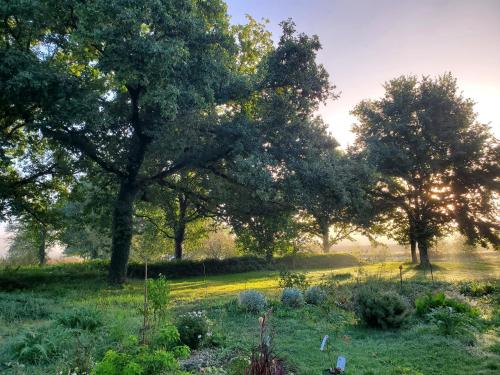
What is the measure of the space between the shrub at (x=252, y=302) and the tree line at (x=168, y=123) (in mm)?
5287

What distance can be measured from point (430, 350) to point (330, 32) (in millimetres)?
6128

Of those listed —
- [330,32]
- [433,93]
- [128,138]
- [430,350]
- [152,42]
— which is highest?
[433,93]

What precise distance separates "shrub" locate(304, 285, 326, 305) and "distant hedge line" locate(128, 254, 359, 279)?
40.0 feet

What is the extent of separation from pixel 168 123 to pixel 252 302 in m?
8.72

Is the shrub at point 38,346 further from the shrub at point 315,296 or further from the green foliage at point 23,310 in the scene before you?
the shrub at point 315,296

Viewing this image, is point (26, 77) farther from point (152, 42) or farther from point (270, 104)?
point (270, 104)

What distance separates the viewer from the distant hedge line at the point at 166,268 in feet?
66.2

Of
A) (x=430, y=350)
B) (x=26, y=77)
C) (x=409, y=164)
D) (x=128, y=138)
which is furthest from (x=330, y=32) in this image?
(x=409, y=164)

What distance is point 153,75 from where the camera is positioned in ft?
45.2

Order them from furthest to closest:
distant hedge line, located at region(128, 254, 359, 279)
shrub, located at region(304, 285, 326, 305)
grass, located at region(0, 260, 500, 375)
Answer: distant hedge line, located at region(128, 254, 359, 279) → shrub, located at region(304, 285, 326, 305) → grass, located at region(0, 260, 500, 375)

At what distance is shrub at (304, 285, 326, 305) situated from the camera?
12127mm

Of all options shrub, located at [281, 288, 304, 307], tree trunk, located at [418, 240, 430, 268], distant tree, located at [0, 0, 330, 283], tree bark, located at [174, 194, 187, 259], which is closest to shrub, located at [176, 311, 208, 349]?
shrub, located at [281, 288, 304, 307]

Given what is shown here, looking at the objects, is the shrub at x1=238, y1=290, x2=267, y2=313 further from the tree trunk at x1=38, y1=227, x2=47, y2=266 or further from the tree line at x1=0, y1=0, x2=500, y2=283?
the tree trunk at x1=38, y1=227, x2=47, y2=266

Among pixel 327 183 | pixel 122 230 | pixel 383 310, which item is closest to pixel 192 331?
pixel 383 310
